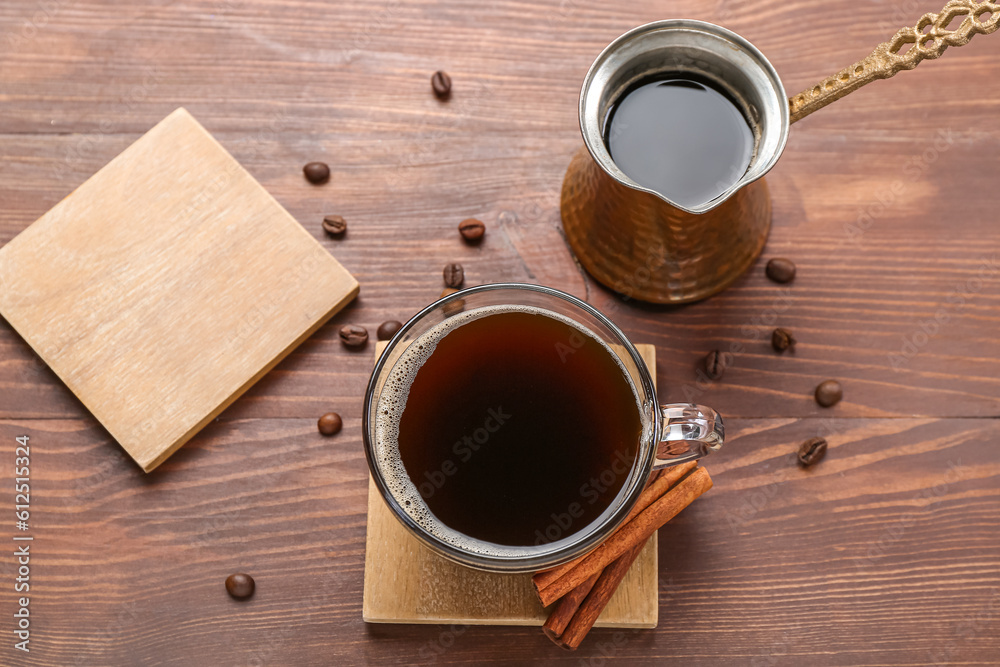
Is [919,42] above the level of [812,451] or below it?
above

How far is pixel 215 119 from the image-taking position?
1.30 metres

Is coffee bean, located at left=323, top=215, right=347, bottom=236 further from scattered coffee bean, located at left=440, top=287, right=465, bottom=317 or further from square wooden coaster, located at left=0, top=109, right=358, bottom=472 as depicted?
scattered coffee bean, located at left=440, top=287, right=465, bottom=317

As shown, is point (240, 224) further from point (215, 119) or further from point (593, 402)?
point (593, 402)

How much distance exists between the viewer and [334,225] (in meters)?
1.25

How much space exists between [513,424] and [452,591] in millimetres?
282

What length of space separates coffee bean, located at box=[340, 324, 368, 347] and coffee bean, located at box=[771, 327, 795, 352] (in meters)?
0.65

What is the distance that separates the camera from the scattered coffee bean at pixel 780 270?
1.24m

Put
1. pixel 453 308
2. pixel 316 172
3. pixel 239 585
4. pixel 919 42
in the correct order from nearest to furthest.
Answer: pixel 919 42 < pixel 453 308 < pixel 239 585 < pixel 316 172

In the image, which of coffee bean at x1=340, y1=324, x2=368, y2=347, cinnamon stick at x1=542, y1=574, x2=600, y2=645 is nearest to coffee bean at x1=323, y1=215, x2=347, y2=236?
coffee bean at x1=340, y1=324, x2=368, y2=347

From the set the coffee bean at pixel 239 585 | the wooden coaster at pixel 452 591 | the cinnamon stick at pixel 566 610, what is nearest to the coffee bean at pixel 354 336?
the wooden coaster at pixel 452 591

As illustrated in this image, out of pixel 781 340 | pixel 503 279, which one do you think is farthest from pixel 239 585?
pixel 781 340

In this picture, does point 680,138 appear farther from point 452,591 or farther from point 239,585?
point 239,585

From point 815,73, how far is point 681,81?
335mm

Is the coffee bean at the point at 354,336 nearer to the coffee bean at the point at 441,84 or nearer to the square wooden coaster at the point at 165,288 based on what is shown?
the square wooden coaster at the point at 165,288
